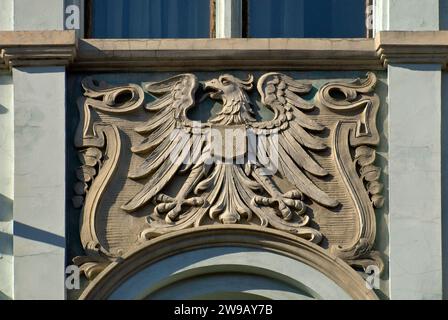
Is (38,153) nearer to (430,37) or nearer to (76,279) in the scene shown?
(76,279)

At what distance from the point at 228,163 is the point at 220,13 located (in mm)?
1905

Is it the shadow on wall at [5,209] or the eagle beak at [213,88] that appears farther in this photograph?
the eagle beak at [213,88]

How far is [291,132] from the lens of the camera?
2944 cm

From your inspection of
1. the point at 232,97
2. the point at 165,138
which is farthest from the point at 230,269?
the point at 232,97

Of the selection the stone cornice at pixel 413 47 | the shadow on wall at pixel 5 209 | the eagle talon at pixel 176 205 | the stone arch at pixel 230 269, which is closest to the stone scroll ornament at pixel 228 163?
the eagle talon at pixel 176 205

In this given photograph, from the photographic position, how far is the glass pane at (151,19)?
30.2 metres

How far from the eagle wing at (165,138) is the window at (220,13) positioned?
2.76ft

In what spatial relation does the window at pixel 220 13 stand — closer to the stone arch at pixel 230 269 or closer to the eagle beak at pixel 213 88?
the eagle beak at pixel 213 88

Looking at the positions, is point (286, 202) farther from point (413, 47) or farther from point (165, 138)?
point (413, 47)

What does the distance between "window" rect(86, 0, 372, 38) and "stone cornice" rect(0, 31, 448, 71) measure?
1.67 feet

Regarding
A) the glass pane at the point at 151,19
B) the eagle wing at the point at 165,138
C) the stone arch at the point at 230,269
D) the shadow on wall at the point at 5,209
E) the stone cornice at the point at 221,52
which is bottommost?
the stone arch at the point at 230,269

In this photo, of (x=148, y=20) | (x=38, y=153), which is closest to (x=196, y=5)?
(x=148, y=20)

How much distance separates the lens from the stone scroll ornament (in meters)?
29.0

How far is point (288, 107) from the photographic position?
29.5 metres
